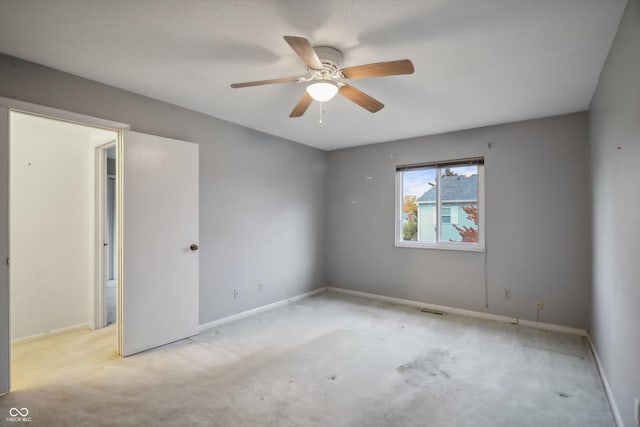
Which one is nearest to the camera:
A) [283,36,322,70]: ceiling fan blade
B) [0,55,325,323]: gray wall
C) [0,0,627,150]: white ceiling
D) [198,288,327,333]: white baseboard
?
[283,36,322,70]: ceiling fan blade

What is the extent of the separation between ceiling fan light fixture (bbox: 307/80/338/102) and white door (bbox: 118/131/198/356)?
1.73 meters

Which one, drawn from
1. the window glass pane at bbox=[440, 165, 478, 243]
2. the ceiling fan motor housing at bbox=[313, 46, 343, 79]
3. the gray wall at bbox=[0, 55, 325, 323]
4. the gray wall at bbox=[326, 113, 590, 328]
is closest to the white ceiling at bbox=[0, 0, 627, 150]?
the ceiling fan motor housing at bbox=[313, 46, 343, 79]

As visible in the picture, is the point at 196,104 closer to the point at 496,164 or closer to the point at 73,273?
the point at 73,273

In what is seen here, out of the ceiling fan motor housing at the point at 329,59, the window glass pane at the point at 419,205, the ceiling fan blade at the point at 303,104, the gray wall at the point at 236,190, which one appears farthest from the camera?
the window glass pane at the point at 419,205

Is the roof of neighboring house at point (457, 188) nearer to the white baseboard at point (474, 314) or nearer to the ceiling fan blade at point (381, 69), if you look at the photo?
the white baseboard at point (474, 314)

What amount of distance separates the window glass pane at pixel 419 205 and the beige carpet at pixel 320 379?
139cm

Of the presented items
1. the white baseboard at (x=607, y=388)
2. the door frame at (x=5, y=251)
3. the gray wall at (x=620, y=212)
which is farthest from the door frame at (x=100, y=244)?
the white baseboard at (x=607, y=388)

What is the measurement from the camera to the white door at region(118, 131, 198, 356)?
2926 millimetres

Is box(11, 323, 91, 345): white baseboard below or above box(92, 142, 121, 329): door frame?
below

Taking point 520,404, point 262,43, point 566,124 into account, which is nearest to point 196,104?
point 262,43

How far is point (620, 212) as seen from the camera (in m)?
2.02

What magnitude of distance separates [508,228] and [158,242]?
3.95m

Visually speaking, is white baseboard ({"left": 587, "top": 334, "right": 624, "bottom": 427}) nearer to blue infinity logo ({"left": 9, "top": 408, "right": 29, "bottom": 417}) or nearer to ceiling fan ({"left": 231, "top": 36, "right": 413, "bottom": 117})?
ceiling fan ({"left": 231, "top": 36, "right": 413, "bottom": 117})

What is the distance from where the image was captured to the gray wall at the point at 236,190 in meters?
2.65
